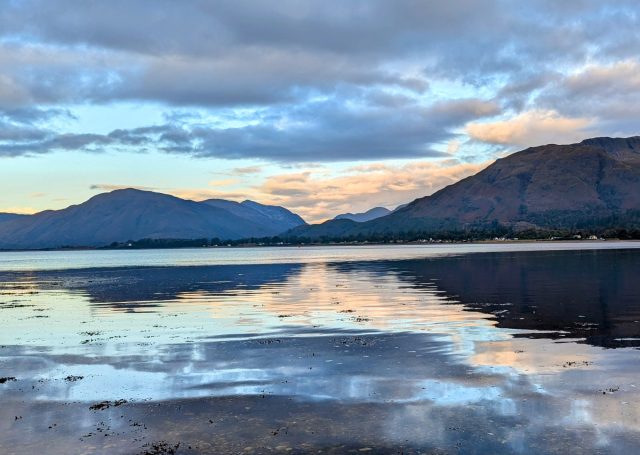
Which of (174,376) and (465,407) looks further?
(174,376)

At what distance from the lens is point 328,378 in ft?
89.2

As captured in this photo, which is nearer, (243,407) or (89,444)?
(89,444)

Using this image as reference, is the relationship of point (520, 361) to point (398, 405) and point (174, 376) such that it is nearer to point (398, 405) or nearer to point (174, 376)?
point (398, 405)

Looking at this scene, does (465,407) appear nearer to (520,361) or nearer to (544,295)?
(520,361)

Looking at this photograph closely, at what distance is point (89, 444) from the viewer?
1872 centimetres

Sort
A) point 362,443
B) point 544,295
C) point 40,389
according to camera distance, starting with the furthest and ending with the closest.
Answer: point 544,295
point 40,389
point 362,443

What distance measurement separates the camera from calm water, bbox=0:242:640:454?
18.9 m

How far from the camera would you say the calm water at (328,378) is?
1886 cm

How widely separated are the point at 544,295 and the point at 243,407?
4631 cm

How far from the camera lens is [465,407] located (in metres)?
21.8

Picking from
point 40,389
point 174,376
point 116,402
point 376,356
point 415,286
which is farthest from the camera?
point 415,286

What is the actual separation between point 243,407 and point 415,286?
56475 millimetres

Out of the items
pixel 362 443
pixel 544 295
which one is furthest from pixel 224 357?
pixel 544 295

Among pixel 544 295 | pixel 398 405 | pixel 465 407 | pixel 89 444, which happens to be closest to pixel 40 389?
pixel 89 444
